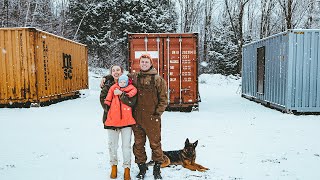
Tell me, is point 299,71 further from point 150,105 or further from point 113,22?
point 113,22

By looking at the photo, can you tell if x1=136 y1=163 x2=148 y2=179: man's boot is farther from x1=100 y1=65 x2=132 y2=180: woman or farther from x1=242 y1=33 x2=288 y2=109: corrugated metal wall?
x1=242 y1=33 x2=288 y2=109: corrugated metal wall

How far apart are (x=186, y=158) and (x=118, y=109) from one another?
5.02ft

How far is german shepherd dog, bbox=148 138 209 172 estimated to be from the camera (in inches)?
208

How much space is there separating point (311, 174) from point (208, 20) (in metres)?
42.1

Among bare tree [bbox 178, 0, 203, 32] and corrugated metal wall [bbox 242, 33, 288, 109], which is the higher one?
bare tree [bbox 178, 0, 203, 32]

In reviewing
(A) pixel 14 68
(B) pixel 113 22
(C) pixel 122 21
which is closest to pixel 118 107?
(A) pixel 14 68

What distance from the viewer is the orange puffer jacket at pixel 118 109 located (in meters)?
4.59

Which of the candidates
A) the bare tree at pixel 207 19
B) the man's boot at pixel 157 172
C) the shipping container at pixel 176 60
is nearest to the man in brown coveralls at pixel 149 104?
the man's boot at pixel 157 172

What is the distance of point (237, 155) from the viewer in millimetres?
6203

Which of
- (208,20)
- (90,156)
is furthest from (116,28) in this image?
(90,156)

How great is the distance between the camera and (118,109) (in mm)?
4594

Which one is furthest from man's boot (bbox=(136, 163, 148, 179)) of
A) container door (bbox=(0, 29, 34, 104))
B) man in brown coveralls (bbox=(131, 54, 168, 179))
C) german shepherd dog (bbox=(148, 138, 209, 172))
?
container door (bbox=(0, 29, 34, 104))

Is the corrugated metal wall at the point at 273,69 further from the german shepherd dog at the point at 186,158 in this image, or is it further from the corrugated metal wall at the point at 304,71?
the german shepherd dog at the point at 186,158

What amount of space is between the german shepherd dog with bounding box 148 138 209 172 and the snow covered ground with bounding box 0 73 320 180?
0.11 meters
